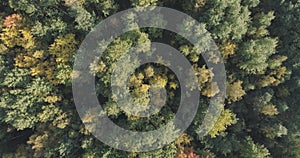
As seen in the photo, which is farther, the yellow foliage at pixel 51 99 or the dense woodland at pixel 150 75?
the yellow foliage at pixel 51 99

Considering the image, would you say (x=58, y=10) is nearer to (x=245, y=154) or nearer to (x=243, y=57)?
(x=243, y=57)

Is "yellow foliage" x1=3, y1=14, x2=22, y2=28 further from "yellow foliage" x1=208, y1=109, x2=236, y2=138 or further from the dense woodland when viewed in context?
"yellow foliage" x1=208, y1=109, x2=236, y2=138

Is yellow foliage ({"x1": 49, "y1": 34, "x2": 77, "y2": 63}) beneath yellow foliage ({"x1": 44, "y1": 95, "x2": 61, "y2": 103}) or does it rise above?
above

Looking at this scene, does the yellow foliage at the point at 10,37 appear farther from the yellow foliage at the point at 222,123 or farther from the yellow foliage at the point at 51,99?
the yellow foliage at the point at 222,123

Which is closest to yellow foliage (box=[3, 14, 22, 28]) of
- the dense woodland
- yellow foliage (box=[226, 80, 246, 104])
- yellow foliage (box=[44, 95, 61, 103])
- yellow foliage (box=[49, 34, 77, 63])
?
the dense woodland

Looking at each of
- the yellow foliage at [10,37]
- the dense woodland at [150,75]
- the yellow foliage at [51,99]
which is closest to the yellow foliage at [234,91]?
the dense woodland at [150,75]

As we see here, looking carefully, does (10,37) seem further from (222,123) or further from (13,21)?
(222,123)

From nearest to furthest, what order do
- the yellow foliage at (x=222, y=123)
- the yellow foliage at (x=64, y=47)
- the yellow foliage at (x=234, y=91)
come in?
the yellow foliage at (x=64, y=47) < the yellow foliage at (x=222, y=123) < the yellow foliage at (x=234, y=91)

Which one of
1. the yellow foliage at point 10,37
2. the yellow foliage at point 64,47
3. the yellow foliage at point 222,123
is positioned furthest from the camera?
the yellow foliage at point 222,123

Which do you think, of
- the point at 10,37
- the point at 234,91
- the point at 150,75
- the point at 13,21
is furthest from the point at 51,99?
the point at 234,91

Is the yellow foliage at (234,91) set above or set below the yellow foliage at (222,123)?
above
